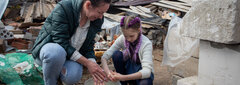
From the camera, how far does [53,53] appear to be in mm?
2021

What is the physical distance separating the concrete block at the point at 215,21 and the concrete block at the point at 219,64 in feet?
0.28

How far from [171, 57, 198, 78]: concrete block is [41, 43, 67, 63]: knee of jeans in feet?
4.73

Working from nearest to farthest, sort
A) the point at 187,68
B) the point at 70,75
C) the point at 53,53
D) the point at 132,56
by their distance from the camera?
the point at 53,53
the point at 70,75
the point at 132,56
the point at 187,68

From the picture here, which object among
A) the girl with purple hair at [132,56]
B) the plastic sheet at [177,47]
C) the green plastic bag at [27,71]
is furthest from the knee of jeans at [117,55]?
the green plastic bag at [27,71]

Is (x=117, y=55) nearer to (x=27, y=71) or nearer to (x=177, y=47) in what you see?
Answer: (x=177, y=47)

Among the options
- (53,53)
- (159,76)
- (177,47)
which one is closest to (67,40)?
(53,53)

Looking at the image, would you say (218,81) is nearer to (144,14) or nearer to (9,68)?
(9,68)

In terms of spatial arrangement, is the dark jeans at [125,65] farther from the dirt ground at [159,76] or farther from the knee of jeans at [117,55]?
the dirt ground at [159,76]

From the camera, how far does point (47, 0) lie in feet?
29.0

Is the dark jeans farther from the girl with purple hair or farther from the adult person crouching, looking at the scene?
the adult person crouching

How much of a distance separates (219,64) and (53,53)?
1427mm

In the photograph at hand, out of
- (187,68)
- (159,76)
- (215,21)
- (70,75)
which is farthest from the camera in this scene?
(159,76)

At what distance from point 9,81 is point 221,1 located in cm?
275

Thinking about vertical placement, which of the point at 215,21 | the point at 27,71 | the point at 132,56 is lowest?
the point at 27,71
